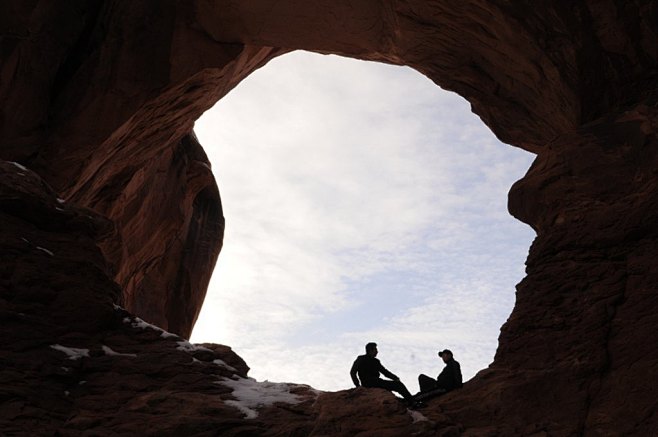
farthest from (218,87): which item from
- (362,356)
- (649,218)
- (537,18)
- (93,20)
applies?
(649,218)

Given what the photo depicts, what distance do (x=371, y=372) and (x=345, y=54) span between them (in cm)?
1004

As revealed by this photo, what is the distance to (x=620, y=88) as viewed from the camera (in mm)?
11492

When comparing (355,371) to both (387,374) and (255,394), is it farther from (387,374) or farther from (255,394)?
(255,394)

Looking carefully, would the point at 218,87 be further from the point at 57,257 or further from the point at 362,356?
the point at 362,356

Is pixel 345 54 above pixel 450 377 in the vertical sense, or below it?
above

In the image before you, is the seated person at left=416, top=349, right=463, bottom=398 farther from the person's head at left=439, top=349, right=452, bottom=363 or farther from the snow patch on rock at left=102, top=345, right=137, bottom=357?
the snow patch on rock at left=102, top=345, right=137, bottom=357

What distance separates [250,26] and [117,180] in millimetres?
6206

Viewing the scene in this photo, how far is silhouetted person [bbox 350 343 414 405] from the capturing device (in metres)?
10.1

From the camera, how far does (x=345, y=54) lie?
1772cm

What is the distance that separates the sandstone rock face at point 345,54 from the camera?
7.96 metres

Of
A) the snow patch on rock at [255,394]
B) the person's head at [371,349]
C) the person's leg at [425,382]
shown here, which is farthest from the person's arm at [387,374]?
the snow patch on rock at [255,394]

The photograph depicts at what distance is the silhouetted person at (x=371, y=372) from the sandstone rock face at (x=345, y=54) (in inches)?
32.4

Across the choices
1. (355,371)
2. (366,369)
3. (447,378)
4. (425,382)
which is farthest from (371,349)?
(447,378)

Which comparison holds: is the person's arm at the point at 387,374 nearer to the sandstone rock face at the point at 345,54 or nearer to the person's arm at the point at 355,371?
the person's arm at the point at 355,371
